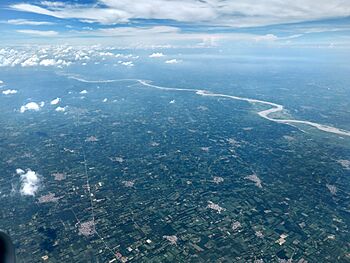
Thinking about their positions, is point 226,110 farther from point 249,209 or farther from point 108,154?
point 249,209

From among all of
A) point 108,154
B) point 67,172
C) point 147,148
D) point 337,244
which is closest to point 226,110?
point 147,148

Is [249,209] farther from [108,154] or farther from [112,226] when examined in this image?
[108,154]

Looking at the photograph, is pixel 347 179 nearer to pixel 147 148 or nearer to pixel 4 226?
pixel 147 148

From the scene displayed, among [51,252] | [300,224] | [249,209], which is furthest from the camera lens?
[249,209]

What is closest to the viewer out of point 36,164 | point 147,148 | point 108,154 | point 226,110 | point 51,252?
point 51,252

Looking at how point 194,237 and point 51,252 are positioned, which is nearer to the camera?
point 51,252

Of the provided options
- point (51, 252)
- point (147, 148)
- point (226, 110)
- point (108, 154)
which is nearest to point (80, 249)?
point (51, 252)

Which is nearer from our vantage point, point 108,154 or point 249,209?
point 249,209

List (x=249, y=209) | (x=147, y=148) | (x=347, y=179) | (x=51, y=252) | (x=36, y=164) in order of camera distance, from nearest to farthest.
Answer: (x=51, y=252)
(x=249, y=209)
(x=347, y=179)
(x=36, y=164)
(x=147, y=148)

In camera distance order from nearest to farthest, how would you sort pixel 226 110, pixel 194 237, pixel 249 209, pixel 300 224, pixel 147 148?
1. pixel 194 237
2. pixel 300 224
3. pixel 249 209
4. pixel 147 148
5. pixel 226 110
